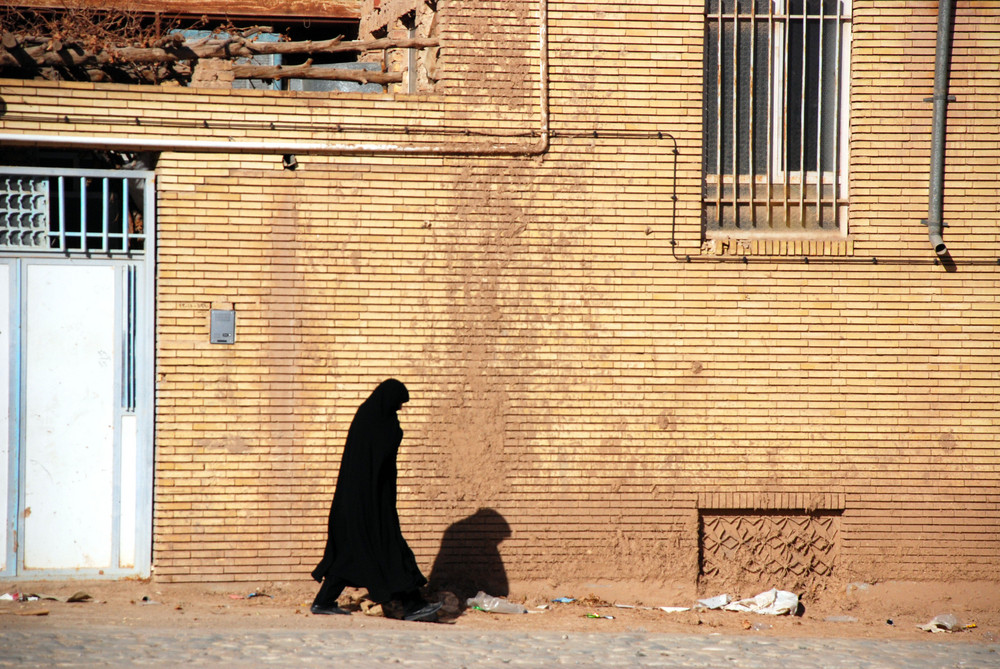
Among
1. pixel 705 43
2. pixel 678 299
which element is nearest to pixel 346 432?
pixel 678 299

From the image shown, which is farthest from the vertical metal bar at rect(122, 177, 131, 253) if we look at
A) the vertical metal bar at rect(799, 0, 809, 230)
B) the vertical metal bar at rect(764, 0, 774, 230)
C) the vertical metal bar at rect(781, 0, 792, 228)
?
the vertical metal bar at rect(799, 0, 809, 230)

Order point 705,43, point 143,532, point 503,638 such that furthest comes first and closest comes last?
point 705,43, point 143,532, point 503,638

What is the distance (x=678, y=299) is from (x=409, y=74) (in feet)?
8.88

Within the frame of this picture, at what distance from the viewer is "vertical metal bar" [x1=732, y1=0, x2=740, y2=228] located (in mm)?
6992

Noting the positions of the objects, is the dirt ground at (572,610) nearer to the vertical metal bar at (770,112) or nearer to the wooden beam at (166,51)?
the vertical metal bar at (770,112)

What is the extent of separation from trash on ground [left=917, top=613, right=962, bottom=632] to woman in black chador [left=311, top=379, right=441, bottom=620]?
3555 mm

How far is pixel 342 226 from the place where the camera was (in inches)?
260

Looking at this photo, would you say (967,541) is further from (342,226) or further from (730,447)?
(342,226)

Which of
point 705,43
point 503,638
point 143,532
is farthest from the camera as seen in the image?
point 705,43

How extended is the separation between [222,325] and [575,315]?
2.48m

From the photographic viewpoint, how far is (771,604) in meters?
6.83

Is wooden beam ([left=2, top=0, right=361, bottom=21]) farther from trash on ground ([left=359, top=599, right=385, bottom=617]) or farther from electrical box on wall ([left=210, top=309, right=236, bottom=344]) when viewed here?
trash on ground ([left=359, top=599, right=385, bottom=617])

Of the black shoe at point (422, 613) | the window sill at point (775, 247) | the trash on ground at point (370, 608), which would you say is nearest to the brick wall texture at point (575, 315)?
the window sill at point (775, 247)

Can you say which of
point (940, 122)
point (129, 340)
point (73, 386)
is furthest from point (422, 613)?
point (940, 122)
